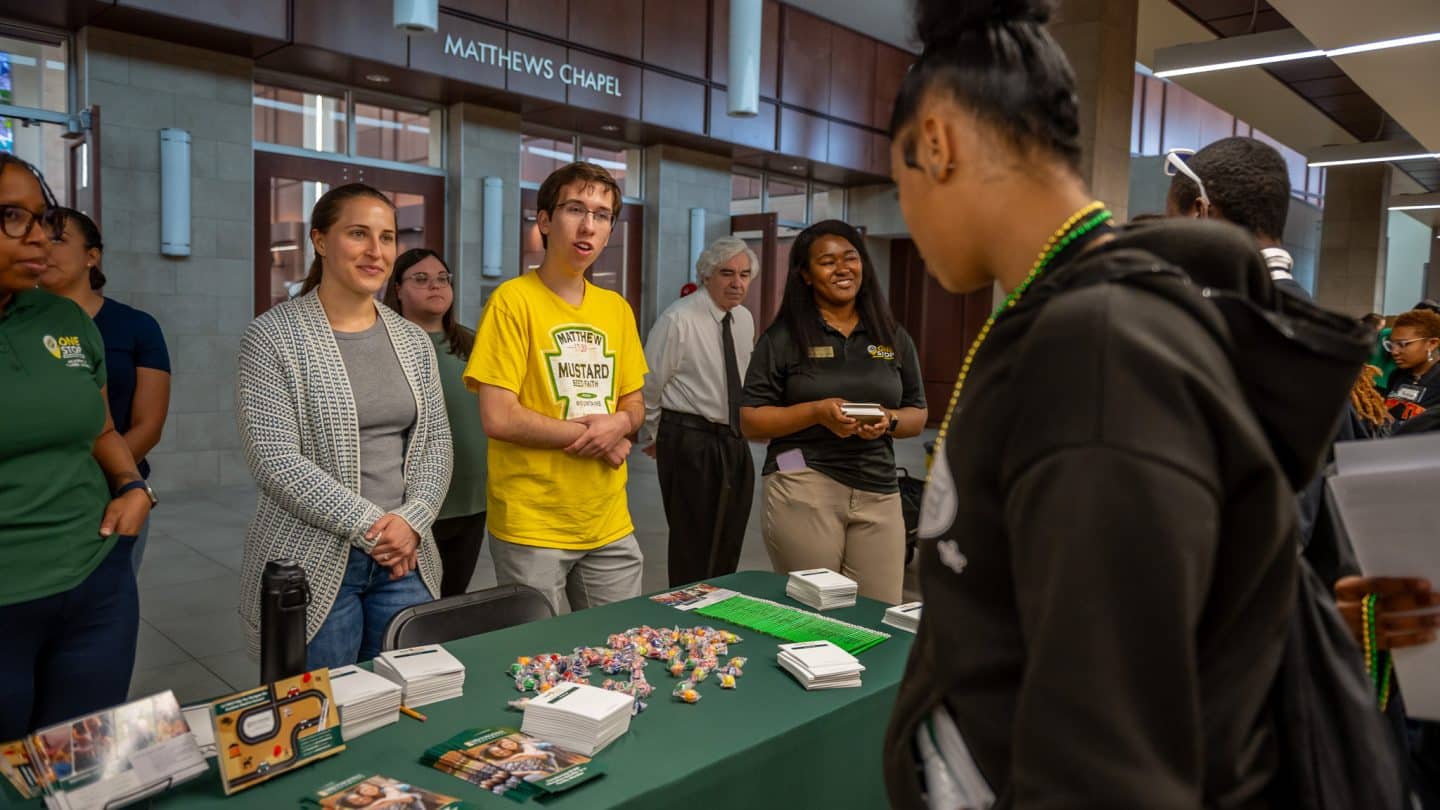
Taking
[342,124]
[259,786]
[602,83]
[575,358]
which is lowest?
[259,786]

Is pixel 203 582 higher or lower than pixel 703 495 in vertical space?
lower

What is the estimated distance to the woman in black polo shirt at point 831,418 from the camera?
2.78 metres

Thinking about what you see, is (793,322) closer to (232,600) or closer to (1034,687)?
(1034,687)

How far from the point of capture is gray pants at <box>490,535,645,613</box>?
2.44m

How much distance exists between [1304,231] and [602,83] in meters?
13.3

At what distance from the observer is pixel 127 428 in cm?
280

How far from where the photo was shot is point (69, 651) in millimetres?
1894

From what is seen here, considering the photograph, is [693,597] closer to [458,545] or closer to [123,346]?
[458,545]

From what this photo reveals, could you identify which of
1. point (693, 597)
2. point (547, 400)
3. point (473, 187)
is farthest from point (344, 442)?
point (473, 187)

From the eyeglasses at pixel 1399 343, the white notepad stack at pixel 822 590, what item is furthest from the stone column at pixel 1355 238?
the white notepad stack at pixel 822 590

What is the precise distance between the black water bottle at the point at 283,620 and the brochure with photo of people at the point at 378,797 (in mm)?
352

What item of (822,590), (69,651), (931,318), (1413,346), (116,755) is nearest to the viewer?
(116,755)

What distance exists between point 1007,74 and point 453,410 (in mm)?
2709

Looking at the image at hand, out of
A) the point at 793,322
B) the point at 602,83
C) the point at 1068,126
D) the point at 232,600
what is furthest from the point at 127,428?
the point at 602,83
